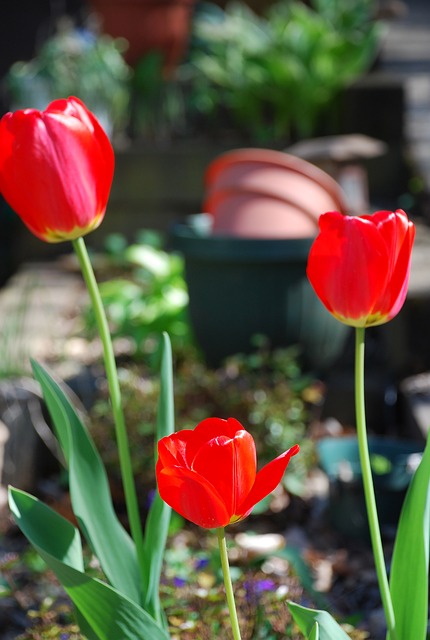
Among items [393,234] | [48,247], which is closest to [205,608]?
[393,234]

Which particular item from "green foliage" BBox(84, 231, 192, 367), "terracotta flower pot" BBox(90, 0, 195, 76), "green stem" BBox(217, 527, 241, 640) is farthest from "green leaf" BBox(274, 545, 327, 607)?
"terracotta flower pot" BBox(90, 0, 195, 76)

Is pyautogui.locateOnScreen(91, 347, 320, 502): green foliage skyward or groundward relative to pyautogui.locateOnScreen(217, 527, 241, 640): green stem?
groundward

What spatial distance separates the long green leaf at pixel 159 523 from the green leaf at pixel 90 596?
0.10 m

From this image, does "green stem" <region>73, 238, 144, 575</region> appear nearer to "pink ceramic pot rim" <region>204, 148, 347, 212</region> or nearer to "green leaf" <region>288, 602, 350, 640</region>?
"green leaf" <region>288, 602, 350, 640</region>

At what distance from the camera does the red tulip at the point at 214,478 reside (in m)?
0.94

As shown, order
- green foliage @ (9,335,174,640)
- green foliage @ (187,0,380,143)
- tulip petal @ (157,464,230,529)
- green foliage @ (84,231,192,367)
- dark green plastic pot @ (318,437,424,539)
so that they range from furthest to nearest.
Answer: green foliage @ (187,0,380,143), green foliage @ (84,231,192,367), dark green plastic pot @ (318,437,424,539), green foliage @ (9,335,174,640), tulip petal @ (157,464,230,529)

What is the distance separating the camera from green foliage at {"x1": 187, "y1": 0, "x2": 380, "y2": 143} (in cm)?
504

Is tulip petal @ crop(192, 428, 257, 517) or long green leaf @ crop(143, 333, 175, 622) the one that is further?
long green leaf @ crop(143, 333, 175, 622)

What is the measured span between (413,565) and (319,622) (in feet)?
0.48

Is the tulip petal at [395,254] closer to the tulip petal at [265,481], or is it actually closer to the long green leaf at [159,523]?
the tulip petal at [265,481]

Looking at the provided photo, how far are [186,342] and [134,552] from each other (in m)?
2.13

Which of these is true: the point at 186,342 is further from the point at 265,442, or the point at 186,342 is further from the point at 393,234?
the point at 393,234

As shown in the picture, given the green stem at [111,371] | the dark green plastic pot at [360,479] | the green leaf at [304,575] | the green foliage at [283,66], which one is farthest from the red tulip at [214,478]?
the green foliage at [283,66]

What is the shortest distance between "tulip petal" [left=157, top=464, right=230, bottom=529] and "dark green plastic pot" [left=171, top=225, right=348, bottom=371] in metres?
1.97
